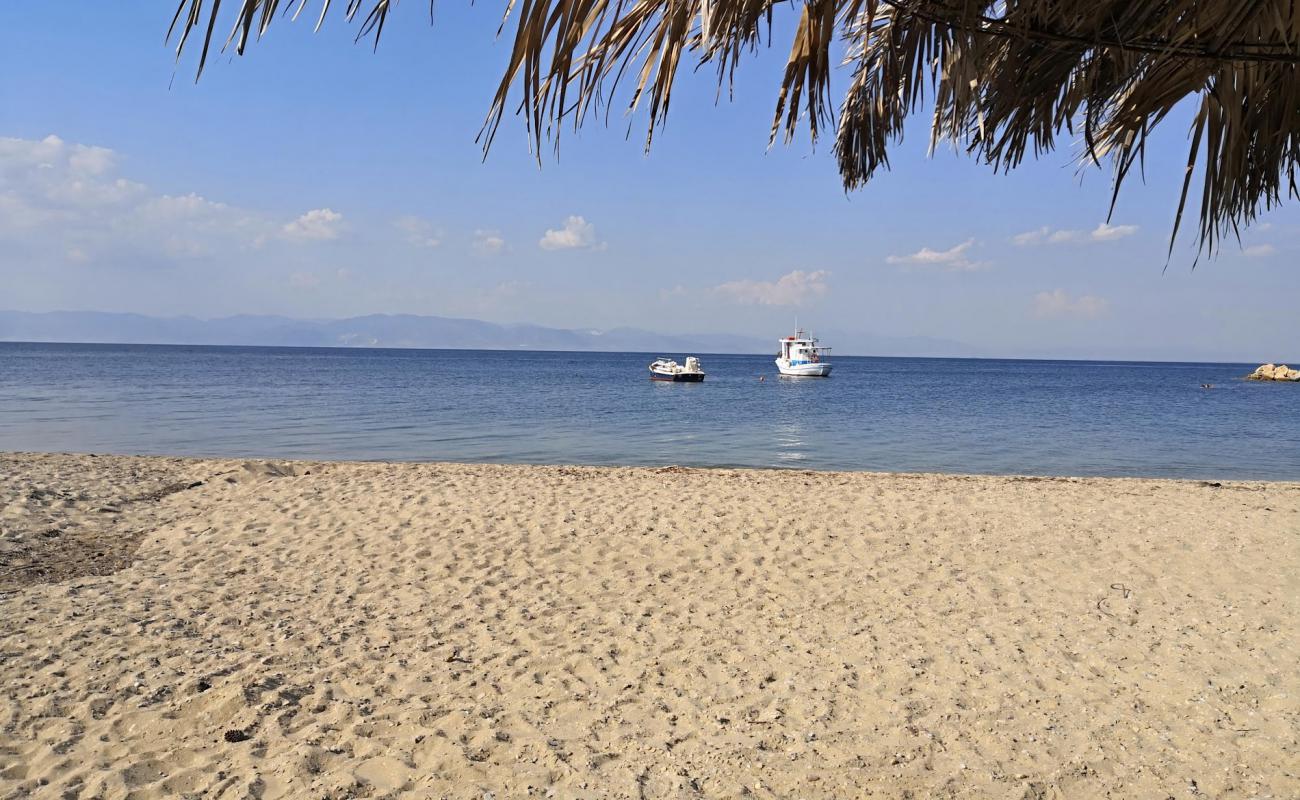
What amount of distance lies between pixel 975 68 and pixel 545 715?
10.4 feet

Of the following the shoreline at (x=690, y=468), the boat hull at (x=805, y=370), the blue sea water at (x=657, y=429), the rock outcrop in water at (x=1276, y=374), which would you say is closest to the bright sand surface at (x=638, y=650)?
the shoreline at (x=690, y=468)

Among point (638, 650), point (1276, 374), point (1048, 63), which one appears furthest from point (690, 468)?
point (1276, 374)

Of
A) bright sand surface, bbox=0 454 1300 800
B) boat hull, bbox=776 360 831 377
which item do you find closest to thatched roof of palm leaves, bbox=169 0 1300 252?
bright sand surface, bbox=0 454 1300 800

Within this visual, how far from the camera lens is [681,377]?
47094 mm

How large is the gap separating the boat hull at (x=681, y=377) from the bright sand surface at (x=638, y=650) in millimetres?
37673

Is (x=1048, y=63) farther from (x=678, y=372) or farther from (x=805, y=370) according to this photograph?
(x=805, y=370)

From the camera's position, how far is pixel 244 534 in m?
7.22

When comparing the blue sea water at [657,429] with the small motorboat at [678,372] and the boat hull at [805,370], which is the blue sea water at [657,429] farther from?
the boat hull at [805,370]

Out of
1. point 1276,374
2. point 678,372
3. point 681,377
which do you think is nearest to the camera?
point 678,372

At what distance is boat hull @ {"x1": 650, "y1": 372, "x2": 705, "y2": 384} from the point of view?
46.3 m

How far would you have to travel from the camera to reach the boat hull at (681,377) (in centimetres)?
4626

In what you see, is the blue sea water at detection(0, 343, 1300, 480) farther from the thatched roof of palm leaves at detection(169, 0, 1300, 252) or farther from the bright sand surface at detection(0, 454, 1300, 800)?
the thatched roof of palm leaves at detection(169, 0, 1300, 252)

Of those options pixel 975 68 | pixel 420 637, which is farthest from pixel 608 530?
pixel 975 68

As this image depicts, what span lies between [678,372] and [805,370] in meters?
Answer: 11.5
